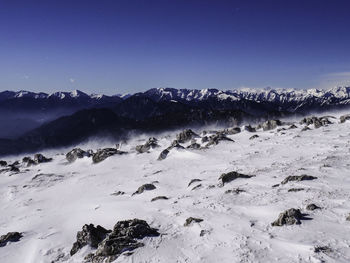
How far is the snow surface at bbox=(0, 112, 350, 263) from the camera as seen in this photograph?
16.3 meters

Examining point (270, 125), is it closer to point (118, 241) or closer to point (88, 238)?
point (88, 238)

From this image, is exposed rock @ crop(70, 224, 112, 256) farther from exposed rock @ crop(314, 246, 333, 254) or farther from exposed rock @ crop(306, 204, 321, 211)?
exposed rock @ crop(306, 204, 321, 211)

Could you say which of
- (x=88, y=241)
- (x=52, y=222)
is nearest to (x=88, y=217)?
(x=52, y=222)

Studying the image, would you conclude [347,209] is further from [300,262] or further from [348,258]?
[300,262]

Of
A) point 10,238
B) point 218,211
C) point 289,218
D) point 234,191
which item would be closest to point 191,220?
point 218,211

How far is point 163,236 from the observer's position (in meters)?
19.6

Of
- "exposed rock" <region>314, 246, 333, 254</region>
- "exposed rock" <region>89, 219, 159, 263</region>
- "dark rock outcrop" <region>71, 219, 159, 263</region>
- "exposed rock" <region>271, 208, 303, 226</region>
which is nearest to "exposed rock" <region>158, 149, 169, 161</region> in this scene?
"dark rock outcrop" <region>71, 219, 159, 263</region>

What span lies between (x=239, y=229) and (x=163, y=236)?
4971 millimetres

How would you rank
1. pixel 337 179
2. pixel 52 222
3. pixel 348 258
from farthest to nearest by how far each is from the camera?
pixel 52 222 → pixel 337 179 → pixel 348 258

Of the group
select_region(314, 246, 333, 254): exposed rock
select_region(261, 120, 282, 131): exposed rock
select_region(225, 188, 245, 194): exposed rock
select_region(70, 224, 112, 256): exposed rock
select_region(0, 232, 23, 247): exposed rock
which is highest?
select_region(314, 246, 333, 254): exposed rock

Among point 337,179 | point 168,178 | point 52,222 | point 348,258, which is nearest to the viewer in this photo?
point 348,258

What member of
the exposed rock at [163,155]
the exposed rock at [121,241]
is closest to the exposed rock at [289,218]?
the exposed rock at [121,241]

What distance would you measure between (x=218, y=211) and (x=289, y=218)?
19.9 ft

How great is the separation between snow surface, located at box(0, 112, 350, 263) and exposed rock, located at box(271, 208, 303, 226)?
17.5 inches
